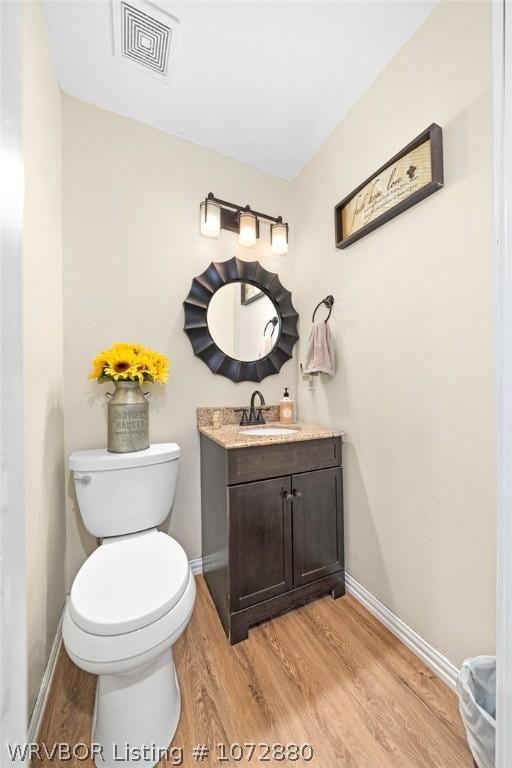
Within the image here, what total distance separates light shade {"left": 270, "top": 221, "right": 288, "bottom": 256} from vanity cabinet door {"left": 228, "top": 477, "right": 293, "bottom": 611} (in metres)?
1.41

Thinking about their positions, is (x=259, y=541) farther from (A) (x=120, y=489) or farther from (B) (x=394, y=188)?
(B) (x=394, y=188)

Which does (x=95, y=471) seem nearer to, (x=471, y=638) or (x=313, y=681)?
(x=313, y=681)

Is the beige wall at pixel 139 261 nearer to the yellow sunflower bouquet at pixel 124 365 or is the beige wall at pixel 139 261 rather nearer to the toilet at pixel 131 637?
the yellow sunflower bouquet at pixel 124 365

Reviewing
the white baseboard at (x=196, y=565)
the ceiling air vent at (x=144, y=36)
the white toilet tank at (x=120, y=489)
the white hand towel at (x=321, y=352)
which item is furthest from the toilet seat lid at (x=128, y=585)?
the ceiling air vent at (x=144, y=36)

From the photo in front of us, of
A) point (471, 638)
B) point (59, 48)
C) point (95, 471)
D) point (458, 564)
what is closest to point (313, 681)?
point (471, 638)

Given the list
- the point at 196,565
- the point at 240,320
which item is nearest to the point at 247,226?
the point at 240,320

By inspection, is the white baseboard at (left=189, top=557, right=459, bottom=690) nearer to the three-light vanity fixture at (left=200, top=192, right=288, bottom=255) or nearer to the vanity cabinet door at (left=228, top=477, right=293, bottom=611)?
the vanity cabinet door at (left=228, top=477, right=293, bottom=611)

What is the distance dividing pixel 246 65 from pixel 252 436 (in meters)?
1.67

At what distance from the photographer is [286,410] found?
6.06 feet

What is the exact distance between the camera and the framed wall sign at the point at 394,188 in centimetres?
Result: 108

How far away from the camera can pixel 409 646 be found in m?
1.21

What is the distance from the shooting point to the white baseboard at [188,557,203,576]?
5.56 ft

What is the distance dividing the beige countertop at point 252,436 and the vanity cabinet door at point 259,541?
0.61ft

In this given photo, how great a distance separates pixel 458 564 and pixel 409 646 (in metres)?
0.47
